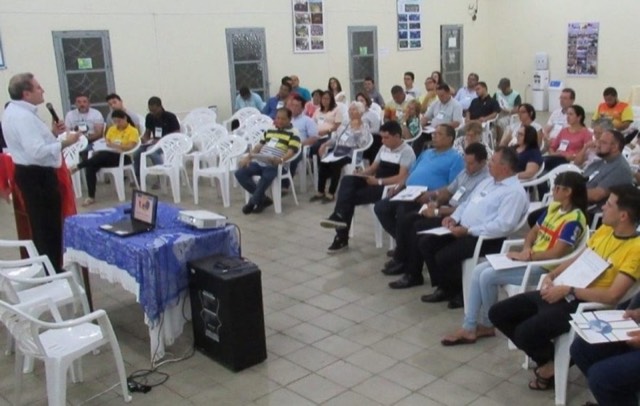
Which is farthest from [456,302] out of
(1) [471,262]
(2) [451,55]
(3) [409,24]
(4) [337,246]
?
(2) [451,55]

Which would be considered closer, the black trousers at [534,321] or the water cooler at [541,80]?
the black trousers at [534,321]

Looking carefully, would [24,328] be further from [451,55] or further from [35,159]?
[451,55]

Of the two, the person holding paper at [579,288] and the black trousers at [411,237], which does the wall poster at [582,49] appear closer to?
the black trousers at [411,237]

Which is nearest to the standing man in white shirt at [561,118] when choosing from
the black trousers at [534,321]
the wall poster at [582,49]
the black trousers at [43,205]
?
the black trousers at [534,321]

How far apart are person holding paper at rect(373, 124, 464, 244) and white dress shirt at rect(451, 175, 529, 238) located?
674 millimetres

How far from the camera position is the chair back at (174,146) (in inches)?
278

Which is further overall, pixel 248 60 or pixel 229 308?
pixel 248 60

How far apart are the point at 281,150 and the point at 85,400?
3.76 meters

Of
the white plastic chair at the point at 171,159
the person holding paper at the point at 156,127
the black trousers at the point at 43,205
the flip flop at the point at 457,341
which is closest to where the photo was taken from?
the flip flop at the point at 457,341

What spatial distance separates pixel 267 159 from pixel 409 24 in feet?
20.7

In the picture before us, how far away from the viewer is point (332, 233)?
5543mm

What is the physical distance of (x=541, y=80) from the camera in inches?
498

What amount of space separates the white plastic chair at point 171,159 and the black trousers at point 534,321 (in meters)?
4.61

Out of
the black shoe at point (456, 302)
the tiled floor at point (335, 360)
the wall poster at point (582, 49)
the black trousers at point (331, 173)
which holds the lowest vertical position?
the tiled floor at point (335, 360)
